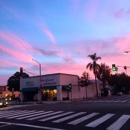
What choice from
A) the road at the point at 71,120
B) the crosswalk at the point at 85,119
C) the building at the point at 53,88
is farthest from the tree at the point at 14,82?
the crosswalk at the point at 85,119

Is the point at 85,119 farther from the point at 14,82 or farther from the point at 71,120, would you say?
the point at 14,82

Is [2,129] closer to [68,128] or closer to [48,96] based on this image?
[68,128]

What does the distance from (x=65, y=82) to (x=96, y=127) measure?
1666 inches

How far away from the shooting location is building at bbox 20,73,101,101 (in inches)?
2015

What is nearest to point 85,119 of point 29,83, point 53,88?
point 53,88

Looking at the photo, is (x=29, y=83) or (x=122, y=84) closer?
(x=29, y=83)

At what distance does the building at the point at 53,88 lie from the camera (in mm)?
51188

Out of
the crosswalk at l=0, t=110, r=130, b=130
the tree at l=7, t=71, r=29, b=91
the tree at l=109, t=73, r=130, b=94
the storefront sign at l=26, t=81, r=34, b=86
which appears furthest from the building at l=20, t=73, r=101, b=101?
the tree at l=7, t=71, r=29, b=91

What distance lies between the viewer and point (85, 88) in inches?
2367

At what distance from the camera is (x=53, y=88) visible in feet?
169

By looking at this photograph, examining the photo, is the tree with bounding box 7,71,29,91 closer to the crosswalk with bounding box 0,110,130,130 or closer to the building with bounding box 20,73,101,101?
the building with bounding box 20,73,101,101

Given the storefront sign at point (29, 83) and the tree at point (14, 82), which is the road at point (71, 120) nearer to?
the storefront sign at point (29, 83)

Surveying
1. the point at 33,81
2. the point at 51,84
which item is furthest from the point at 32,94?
the point at 51,84

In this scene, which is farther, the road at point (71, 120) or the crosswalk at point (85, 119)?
the crosswalk at point (85, 119)
